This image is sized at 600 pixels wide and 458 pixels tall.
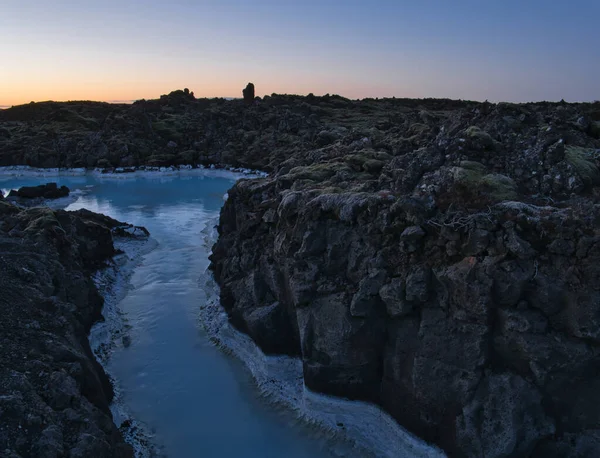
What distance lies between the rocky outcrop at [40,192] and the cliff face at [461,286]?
153 ft

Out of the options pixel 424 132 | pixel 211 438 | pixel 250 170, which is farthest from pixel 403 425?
pixel 250 170

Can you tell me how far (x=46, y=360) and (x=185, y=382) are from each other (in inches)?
288

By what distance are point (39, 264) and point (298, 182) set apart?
42.6ft

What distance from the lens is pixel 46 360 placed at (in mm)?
14516

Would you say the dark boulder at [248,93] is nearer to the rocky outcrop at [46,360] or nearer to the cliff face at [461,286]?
the rocky outcrop at [46,360]

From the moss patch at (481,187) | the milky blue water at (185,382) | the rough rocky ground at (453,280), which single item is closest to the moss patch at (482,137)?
the rough rocky ground at (453,280)

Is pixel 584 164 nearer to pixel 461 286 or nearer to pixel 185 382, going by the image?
pixel 461 286

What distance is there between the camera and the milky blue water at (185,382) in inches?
669

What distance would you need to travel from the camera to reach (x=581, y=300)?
13.0 metres

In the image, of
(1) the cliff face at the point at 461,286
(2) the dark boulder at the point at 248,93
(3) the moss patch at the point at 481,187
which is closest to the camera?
(1) the cliff face at the point at 461,286

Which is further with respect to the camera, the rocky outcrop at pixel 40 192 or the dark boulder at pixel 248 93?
the dark boulder at pixel 248 93

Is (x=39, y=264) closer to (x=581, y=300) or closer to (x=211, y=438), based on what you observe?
(x=211, y=438)

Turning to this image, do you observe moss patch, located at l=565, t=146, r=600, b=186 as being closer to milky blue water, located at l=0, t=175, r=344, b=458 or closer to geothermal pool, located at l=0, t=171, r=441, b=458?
geothermal pool, located at l=0, t=171, r=441, b=458

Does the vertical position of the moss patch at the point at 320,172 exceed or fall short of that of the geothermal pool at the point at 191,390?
it exceeds it
